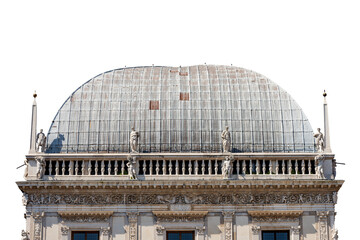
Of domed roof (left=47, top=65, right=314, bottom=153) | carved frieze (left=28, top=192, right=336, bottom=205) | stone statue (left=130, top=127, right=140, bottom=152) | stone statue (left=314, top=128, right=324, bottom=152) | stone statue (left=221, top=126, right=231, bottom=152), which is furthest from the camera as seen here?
domed roof (left=47, top=65, right=314, bottom=153)

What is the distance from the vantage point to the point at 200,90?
68.2m

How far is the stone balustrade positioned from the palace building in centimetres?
6

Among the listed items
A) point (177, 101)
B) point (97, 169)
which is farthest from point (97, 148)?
point (177, 101)

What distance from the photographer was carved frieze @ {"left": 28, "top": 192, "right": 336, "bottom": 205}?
6431cm

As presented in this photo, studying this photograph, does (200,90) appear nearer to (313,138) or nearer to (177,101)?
(177,101)

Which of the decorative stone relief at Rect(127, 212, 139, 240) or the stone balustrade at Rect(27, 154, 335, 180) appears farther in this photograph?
the stone balustrade at Rect(27, 154, 335, 180)

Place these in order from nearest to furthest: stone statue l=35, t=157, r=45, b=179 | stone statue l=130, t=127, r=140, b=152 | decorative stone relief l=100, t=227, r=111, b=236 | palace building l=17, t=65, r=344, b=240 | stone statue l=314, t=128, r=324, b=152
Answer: decorative stone relief l=100, t=227, r=111, b=236 < palace building l=17, t=65, r=344, b=240 < stone statue l=35, t=157, r=45, b=179 < stone statue l=130, t=127, r=140, b=152 < stone statue l=314, t=128, r=324, b=152

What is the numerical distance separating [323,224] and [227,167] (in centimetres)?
661

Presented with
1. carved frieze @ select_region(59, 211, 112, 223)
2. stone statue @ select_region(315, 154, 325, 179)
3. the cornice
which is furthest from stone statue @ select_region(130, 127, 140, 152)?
stone statue @ select_region(315, 154, 325, 179)

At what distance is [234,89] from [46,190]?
1355 centimetres

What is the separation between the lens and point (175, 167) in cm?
6512

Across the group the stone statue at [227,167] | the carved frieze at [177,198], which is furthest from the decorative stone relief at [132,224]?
the stone statue at [227,167]

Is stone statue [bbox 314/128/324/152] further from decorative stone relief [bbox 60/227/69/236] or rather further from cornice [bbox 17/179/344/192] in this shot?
decorative stone relief [bbox 60/227/69/236]

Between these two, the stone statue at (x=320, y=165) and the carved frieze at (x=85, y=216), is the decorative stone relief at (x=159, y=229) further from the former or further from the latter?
the stone statue at (x=320, y=165)
